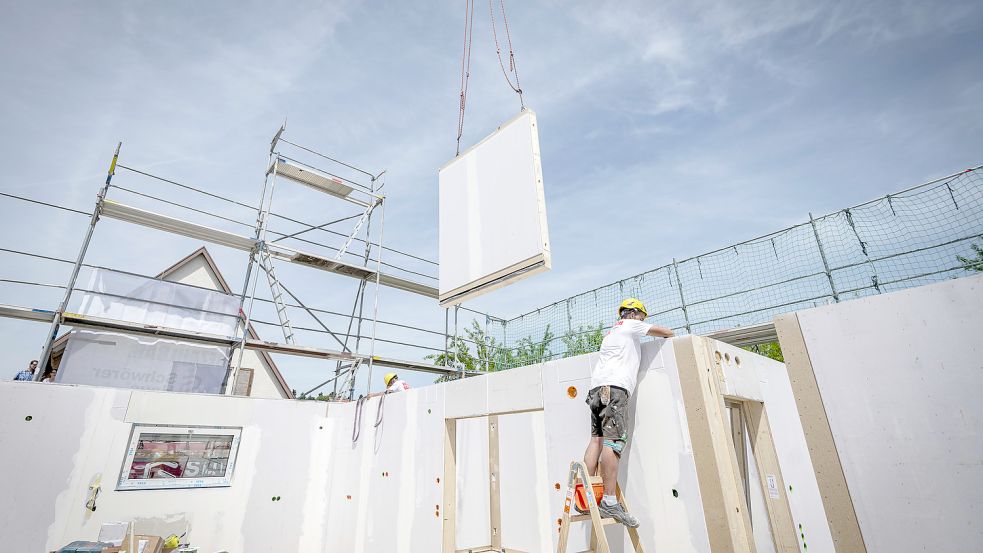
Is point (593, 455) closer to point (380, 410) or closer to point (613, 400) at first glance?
point (613, 400)

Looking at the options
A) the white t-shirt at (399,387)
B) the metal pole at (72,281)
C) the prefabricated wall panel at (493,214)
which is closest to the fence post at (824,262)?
the prefabricated wall panel at (493,214)

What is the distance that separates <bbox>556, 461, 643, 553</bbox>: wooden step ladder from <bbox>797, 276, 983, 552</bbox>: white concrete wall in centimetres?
192

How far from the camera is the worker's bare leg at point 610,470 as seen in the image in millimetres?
3311

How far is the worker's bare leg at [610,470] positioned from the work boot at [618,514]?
9 cm

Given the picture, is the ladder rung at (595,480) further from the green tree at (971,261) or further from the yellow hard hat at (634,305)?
the green tree at (971,261)

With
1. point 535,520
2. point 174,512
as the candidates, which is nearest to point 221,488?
point 174,512

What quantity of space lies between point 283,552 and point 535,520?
3.78m

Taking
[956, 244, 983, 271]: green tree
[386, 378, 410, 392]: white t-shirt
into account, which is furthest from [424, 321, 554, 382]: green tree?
[956, 244, 983, 271]: green tree

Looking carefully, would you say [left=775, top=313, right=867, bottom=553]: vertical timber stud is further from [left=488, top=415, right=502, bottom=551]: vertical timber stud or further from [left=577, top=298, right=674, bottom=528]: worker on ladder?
[left=488, top=415, right=502, bottom=551]: vertical timber stud

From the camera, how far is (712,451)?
3.08 m

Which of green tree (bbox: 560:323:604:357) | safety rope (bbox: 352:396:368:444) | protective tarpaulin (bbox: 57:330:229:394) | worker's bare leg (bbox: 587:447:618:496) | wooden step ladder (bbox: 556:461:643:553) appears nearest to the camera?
wooden step ladder (bbox: 556:461:643:553)

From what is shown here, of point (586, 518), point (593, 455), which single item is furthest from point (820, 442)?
point (586, 518)

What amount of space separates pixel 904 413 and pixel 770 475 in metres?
1.16

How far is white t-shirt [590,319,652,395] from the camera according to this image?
11.6 feet
